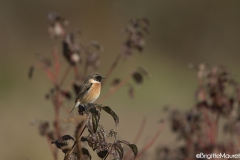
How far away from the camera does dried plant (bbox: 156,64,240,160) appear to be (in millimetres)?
4148

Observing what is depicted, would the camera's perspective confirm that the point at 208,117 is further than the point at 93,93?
Yes

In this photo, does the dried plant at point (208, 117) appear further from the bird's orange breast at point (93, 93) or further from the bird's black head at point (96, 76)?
the bird's black head at point (96, 76)

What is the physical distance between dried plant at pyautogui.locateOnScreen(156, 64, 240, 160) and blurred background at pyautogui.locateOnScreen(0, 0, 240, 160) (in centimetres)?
448

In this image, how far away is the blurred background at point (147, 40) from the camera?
9.97 m

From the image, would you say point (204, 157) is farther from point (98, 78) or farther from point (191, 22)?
point (191, 22)

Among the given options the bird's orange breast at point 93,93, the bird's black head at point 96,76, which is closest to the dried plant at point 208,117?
the bird's orange breast at point 93,93

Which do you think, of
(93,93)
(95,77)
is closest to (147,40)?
(93,93)

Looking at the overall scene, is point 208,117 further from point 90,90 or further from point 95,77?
point 95,77

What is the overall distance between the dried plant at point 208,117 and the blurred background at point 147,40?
448 cm

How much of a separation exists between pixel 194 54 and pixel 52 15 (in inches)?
333

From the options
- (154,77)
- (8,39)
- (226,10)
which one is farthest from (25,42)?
(226,10)

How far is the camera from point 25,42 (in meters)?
11.8

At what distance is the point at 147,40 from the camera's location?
12.1 meters

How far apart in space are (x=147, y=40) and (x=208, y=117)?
7633mm
